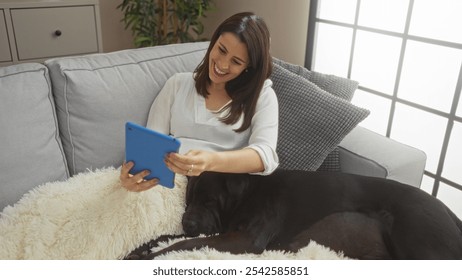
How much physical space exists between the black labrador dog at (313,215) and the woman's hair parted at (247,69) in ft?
0.69

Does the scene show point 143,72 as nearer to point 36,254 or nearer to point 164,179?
point 164,179

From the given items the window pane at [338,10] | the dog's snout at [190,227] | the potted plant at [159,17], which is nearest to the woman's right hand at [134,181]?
the dog's snout at [190,227]

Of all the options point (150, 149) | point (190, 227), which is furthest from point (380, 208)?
point (150, 149)

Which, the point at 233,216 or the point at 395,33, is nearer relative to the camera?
the point at 233,216

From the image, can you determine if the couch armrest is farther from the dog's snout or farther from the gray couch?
the dog's snout

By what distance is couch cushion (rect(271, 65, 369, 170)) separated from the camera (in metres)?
1.30

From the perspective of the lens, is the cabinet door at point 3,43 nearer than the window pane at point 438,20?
No

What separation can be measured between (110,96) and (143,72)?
154 mm

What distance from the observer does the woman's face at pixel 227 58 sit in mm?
1137

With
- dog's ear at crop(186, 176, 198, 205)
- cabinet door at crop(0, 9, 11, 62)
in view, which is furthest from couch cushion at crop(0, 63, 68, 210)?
cabinet door at crop(0, 9, 11, 62)

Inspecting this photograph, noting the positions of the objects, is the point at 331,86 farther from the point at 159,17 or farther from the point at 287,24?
the point at 159,17

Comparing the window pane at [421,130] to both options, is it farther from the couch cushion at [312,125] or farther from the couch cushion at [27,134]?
the couch cushion at [27,134]

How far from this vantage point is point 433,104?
1.86 meters

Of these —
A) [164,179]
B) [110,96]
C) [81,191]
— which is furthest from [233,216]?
[110,96]
